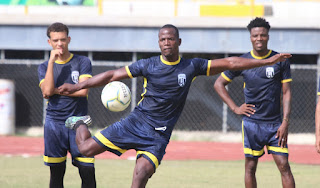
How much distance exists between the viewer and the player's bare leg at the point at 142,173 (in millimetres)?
6527

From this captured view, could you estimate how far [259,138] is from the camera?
8039 mm

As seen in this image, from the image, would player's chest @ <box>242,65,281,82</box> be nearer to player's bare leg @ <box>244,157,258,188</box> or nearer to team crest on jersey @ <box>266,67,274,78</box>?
team crest on jersey @ <box>266,67,274,78</box>

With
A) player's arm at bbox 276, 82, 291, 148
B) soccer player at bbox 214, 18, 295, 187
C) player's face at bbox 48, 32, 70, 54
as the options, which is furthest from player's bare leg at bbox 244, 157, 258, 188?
player's face at bbox 48, 32, 70, 54

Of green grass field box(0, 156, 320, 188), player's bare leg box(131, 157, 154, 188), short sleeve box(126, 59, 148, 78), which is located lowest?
green grass field box(0, 156, 320, 188)

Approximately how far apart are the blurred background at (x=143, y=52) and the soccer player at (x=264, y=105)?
947 centimetres

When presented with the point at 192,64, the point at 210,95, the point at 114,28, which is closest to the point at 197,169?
the point at 192,64

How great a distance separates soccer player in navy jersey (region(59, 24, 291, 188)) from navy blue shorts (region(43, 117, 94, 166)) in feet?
1.93

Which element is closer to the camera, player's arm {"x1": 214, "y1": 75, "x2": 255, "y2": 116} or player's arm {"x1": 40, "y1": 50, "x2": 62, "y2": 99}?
player's arm {"x1": 40, "y1": 50, "x2": 62, "y2": 99}

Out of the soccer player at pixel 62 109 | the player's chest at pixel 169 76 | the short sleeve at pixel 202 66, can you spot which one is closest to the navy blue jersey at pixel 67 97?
the soccer player at pixel 62 109

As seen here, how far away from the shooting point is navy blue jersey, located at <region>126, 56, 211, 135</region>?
266 inches

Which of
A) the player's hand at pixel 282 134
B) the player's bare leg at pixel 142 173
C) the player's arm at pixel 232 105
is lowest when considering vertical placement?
the player's bare leg at pixel 142 173

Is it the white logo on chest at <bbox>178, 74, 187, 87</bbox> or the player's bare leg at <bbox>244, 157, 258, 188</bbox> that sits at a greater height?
the white logo on chest at <bbox>178, 74, 187, 87</bbox>

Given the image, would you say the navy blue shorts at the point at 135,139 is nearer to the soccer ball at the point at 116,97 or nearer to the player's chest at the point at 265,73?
the soccer ball at the point at 116,97

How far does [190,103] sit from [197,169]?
21.0 ft
